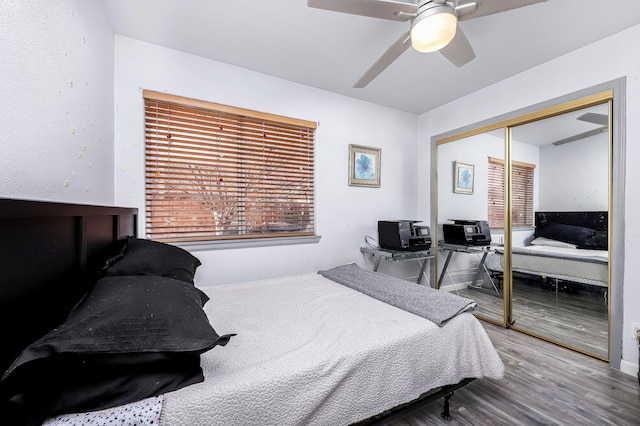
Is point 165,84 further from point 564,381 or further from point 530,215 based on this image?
point 564,381

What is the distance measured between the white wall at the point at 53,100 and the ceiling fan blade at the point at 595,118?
3.44m

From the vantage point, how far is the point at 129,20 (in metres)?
1.85

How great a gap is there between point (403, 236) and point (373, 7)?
211 centimetres

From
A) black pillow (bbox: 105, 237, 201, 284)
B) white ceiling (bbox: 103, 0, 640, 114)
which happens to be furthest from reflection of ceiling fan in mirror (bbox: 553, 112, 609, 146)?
black pillow (bbox: 105, 237, 201, 284)

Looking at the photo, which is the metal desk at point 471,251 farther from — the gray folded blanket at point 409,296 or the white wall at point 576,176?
the gray folded blanket at point 409,296

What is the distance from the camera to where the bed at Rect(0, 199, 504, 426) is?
0.69 m

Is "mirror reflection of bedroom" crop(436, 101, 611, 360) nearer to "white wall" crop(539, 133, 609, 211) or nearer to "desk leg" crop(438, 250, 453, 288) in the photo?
"white wall" crop(539, 133, 609, 211)

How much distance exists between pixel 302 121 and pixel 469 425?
8.82ft

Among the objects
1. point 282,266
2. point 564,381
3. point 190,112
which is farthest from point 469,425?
point 190,112

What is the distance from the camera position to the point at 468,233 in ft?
9.82

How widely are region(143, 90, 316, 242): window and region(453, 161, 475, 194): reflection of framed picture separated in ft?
5.91

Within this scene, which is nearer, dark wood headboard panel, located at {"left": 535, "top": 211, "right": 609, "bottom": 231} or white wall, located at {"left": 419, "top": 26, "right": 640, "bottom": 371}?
white wall, located at {"left": 419, "top": 26, "right": 640, "bottom": 371}

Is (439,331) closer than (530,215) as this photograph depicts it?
Yes

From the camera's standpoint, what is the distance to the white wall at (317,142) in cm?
205
